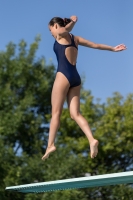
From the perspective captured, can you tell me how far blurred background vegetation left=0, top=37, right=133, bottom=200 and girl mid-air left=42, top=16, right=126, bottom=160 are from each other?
421 inches

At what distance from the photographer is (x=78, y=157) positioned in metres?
17.4

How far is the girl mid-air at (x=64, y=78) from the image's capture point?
5.54 metres

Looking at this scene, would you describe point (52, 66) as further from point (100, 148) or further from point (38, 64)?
point (100, 148)

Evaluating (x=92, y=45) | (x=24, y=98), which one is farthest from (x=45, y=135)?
(x=92, y=45)

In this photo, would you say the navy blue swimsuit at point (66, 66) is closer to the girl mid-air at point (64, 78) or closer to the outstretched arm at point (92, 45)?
the girl mid-air at point (64, 78)

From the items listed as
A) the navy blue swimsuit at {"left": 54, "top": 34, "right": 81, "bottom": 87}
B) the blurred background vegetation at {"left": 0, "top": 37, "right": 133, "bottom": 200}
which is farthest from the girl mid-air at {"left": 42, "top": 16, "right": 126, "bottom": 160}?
the blurred background vegetation at {"left": 0, "top": 37, "right": 133, "bottom": 200}

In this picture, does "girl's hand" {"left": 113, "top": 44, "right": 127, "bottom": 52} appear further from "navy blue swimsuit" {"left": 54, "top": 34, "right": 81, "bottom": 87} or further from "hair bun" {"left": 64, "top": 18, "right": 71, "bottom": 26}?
"hair bun" {"left": 64, "top": 18, "right": 71, "bottom": 26}

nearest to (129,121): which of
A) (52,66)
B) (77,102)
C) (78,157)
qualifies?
(78,157)

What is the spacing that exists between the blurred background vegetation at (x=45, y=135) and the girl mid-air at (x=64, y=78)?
10.7 metres

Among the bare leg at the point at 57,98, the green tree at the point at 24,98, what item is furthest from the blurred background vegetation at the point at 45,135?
the bare leg at the point at 57,98

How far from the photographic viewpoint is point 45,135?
64.4ft

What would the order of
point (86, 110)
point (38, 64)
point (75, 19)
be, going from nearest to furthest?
point (75, 19)
point (86, 110)
point (38, 64)

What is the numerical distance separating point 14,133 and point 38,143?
966 millimetres

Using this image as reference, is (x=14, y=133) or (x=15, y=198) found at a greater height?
(x=14, y=133)
